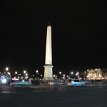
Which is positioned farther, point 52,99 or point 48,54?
point 48,54

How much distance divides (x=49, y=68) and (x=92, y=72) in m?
104

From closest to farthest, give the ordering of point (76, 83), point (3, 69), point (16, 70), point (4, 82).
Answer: point (76, 83) → point (4, 82) → point (3, 69) → point (16, 70)

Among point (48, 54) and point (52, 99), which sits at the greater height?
point (48, 54)

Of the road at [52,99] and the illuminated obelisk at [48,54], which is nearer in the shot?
the road at [52,99]

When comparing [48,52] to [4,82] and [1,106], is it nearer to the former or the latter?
[4,82]

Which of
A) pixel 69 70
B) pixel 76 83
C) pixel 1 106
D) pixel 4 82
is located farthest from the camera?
pixel 69 70

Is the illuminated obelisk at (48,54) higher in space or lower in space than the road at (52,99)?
higher

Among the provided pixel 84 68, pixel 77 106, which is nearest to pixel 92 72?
pixel 84 68

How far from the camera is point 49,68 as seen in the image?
9138cm

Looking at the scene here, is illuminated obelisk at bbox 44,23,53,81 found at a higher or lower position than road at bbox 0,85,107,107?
higher

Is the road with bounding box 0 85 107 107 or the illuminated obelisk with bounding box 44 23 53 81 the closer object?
the road with bounding box 0 85 107 107

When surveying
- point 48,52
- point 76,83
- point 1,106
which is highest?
point 48,52

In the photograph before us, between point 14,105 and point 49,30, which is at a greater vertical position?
point 49,30

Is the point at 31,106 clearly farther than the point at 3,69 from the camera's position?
No
